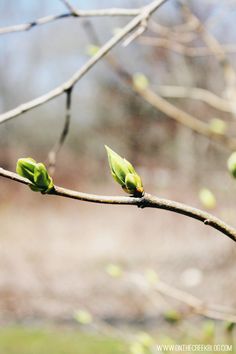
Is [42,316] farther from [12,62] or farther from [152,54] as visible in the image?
[12,62]

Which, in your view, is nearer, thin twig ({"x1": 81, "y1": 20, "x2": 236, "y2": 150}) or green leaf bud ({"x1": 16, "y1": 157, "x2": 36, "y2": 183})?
green leaf bud ({"x1": 16, "y1": 157, "x2": 36, "y2": 183})

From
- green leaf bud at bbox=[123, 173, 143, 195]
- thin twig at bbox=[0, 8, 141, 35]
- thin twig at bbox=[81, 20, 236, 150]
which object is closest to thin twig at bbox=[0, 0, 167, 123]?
thin twig at bbox=[0, 8, 141, 35]

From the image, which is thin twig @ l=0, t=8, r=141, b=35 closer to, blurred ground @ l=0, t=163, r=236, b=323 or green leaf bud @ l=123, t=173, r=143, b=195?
green leaf bud @ l=123, t=173, r=143, b=195

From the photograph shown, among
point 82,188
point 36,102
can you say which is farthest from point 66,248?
point 36,102

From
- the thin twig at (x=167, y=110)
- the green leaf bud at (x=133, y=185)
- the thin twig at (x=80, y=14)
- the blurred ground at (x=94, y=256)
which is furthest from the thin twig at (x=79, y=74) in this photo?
the blurred ground at (x=94, y=256)

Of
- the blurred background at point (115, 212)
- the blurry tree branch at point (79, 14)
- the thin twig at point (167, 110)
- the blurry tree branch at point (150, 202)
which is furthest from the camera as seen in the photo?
the blurred background at point (115, 212)

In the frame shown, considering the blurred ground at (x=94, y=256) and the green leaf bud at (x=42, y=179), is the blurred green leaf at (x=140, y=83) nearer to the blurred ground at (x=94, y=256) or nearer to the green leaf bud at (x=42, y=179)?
the green leaf bud at (x=42, y=179)
